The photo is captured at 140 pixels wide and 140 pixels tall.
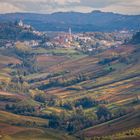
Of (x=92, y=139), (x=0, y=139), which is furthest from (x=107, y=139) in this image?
(x=0, y=139)

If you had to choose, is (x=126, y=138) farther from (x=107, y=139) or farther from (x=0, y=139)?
(x=0, y=139)

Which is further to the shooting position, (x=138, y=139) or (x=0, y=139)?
(x=0, y=139)

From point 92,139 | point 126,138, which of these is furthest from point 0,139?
point 126,138

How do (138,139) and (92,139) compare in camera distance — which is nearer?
(138,139)

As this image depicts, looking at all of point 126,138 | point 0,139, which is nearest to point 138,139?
point 126,138

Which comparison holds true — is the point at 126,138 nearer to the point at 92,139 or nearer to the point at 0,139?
the point at 92,139

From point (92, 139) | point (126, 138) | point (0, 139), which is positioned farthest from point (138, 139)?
point (0, 139)
